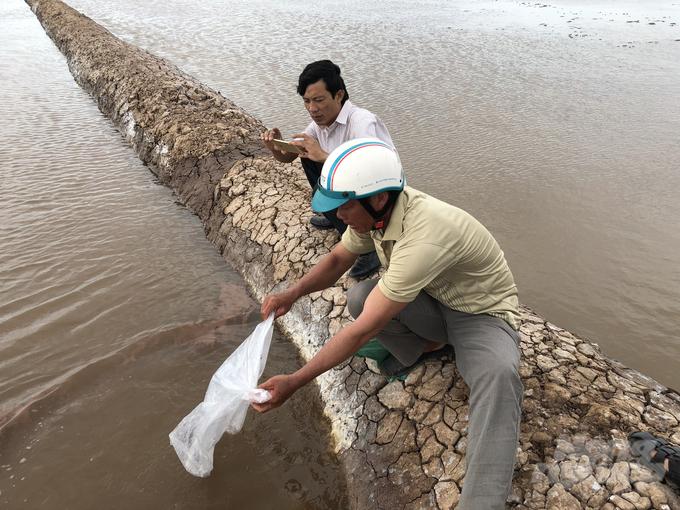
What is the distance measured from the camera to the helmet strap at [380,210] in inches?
69.4

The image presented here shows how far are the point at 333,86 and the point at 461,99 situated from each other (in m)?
5.56

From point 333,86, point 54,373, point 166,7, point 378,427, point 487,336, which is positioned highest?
point 166,7

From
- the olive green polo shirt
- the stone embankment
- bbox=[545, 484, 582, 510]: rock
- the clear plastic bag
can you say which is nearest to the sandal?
the stone embankment

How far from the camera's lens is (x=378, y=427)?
2.30 m

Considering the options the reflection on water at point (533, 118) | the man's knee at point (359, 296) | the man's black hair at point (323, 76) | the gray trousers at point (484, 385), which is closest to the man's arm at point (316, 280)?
the man's knee at point (359, 296)

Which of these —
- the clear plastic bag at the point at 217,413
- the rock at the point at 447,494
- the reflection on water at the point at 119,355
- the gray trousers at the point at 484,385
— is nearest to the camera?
the gray trousers at the point at 484,385

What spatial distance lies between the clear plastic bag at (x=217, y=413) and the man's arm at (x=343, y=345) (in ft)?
0.79

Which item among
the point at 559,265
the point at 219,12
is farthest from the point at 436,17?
the point at 559,265

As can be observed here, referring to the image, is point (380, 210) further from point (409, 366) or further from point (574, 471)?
point (574, 471)

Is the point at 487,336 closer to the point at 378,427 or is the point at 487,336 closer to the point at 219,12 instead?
the point at 378,427

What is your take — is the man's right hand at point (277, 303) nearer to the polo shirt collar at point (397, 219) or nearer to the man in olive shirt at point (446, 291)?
the man in olive shirt at point (446, 291)

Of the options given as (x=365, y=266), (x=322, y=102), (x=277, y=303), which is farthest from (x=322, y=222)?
(x=277, y=303)

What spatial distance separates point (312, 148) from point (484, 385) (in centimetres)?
200

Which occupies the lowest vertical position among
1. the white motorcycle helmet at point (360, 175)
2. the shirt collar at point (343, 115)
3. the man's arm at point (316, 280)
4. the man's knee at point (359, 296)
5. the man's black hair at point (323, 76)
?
the man's knee at point (359, 296)
